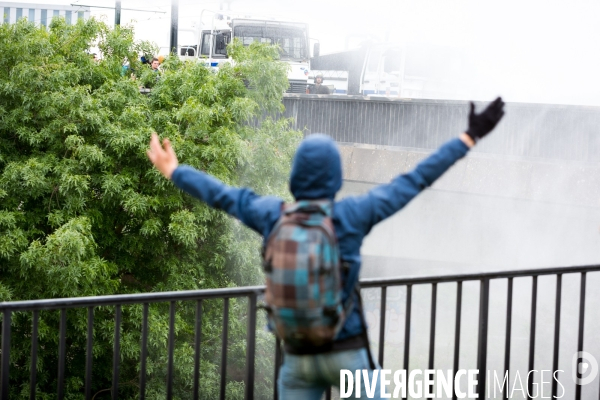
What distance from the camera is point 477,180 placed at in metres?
13.7

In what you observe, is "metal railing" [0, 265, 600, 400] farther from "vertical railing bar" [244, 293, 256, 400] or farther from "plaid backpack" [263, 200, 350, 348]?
"plaid backpack" [263, 200, 350, 348]

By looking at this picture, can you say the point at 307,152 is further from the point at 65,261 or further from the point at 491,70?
the point at 491,70

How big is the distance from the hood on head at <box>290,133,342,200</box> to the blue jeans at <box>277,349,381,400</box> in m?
0.54

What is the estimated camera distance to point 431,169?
8.18 feet

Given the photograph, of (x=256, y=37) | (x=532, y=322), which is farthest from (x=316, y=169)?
(x=256, y=37)

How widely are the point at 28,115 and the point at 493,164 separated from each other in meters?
8.34

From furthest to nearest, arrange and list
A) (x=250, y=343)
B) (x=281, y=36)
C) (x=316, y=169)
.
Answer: (x=281, y=36) → (x=250, y=343) → (x=316, y=169)

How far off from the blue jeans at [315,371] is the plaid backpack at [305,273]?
0.50 ft

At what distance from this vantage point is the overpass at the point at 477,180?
41.1 ft

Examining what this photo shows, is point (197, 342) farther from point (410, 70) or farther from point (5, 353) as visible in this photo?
point (410, 70)

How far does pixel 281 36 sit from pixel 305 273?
21660 mm

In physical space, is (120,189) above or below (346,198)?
below

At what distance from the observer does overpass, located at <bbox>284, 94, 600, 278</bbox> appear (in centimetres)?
1254

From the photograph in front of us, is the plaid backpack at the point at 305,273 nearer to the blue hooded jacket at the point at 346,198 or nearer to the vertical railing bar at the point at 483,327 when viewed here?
the blue hooded jacket at the point at 346,198
